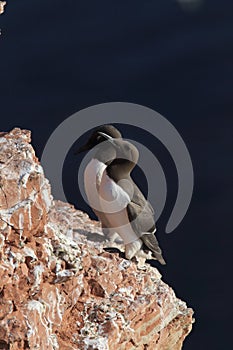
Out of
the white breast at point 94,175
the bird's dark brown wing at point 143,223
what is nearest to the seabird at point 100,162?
the white breast at point 94,175

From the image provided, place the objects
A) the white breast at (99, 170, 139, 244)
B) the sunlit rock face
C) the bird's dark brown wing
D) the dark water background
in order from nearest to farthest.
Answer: the sunlit rock face, the white breast at (99, 170, 139, 244), the bird's dark brown wing, the dark water background

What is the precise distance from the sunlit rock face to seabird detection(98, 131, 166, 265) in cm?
333

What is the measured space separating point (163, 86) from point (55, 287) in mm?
18016

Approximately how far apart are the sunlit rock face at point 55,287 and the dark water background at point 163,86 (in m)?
10.6

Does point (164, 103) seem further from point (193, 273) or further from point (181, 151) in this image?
point (193, 273)

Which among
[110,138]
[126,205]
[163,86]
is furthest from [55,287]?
[163,86]

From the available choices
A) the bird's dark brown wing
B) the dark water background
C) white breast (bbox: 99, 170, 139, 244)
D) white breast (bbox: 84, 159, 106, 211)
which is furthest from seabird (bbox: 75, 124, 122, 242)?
the dark water background

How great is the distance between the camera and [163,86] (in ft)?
84.4

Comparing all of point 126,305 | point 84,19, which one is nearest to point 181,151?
point 84,19

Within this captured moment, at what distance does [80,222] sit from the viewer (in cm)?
1174

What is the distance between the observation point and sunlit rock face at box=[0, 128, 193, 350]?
7.68 m

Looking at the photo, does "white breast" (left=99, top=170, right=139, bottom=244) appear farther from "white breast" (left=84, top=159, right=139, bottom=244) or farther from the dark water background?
the dark water background

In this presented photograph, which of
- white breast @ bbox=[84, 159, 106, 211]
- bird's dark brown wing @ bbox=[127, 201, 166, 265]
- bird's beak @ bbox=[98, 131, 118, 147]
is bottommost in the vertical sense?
bird's dark brown wing @ bbox=[127, 201, 166, 265]

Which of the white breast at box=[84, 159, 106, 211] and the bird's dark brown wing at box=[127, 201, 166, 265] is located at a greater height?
the white breast at box=[84, 159, 106, 211]
